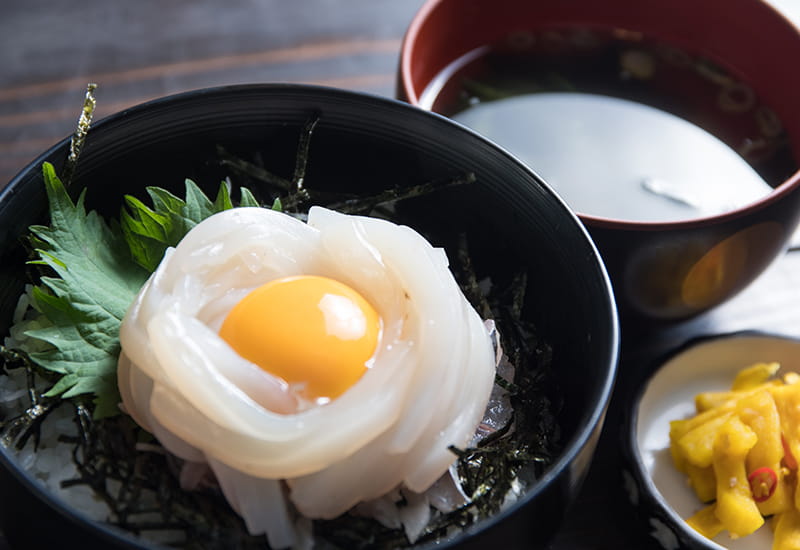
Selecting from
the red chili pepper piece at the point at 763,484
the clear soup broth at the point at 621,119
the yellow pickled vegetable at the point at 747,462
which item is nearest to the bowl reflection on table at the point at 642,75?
the clear soup broth at the point at 621,119

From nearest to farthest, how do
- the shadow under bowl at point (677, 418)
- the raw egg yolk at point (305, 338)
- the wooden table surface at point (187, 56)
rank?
1. the raw egg yolk at point (305, 338)
2. the shadow under bowl at point (677, 418)
3. the wooden table surface at point (187, 56)

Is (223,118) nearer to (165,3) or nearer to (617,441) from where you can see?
(617,441)

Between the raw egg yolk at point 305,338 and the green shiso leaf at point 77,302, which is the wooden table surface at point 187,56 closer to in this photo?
the green shiso leaf at point 77,302

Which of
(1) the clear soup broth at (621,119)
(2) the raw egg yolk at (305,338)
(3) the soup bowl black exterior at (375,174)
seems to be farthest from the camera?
(1) the clear soup broth at (621,119)

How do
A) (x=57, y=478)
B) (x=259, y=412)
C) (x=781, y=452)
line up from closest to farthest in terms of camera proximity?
1. (x=259, y=412)
2. (x=57, y=478)
3. (x=781, y=452)

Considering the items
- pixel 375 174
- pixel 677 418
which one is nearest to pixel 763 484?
pixel 677 418

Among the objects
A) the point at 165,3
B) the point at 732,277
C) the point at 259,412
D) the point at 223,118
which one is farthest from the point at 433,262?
the point at 165,3

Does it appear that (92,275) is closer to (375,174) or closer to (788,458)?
(375,174)
